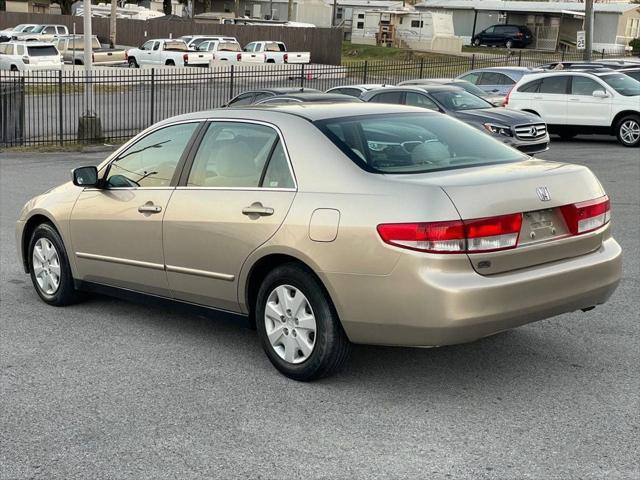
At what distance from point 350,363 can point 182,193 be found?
1547mm

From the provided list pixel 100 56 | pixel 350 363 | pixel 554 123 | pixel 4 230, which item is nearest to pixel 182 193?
pixel 350 363

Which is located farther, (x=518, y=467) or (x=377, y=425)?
(x=377, y=425)

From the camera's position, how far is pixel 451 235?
475 centimetres

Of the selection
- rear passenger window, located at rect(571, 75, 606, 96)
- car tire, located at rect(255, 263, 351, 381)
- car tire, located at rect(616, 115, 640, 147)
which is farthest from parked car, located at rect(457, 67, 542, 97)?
car tire, located at rect(255, 263, 351, 381)

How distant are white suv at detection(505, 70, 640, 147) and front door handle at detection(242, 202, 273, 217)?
16945 mm

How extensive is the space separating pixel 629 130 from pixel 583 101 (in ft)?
4.33

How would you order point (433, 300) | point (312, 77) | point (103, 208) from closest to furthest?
point (433, 300) < point (103, 208) < point (312, 77)

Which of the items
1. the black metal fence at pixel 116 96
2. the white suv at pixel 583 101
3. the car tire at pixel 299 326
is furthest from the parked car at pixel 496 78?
the car tire at pixel 299 326

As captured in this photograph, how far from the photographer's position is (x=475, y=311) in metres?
4.77

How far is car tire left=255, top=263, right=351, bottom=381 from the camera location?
516 centimetres

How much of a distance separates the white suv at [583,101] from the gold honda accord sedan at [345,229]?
15.8 m

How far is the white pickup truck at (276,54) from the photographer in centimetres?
4692

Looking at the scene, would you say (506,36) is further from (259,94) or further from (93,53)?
(259,94)

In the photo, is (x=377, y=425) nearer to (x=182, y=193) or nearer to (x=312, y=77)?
(x=182, y=193)
